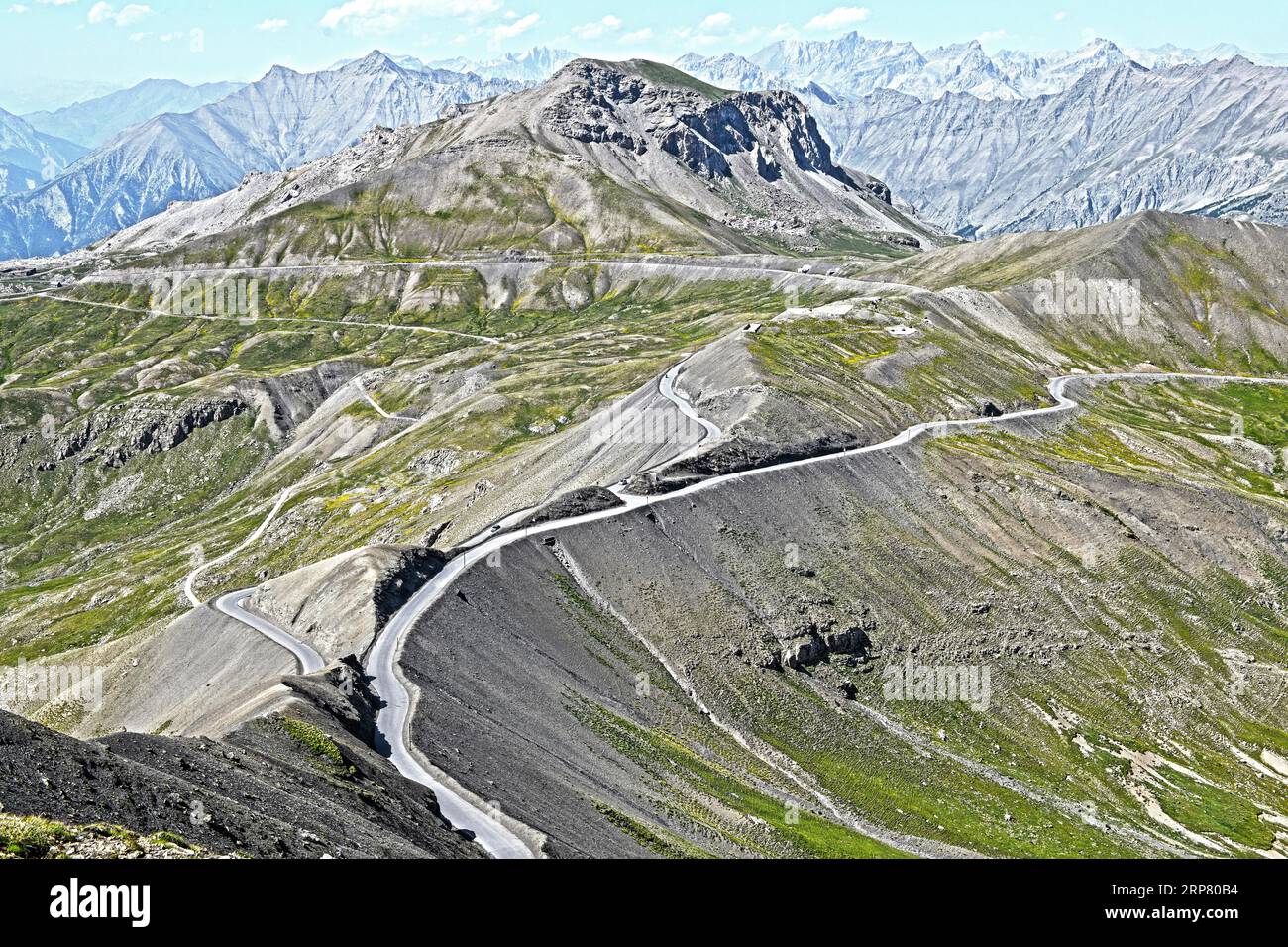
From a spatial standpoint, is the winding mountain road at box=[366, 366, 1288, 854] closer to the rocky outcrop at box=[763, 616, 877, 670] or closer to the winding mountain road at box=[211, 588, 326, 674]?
the winding mountain road at box=[211, 588, 326, 674]

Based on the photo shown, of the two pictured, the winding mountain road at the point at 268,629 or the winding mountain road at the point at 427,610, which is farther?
the winding mountain road at the point at 268,629

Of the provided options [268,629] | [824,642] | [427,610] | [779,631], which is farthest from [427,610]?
[824,642]

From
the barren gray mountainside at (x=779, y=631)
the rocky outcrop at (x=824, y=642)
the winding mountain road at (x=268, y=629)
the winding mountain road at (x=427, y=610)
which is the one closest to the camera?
the winding mountain road at (x=427, y=610)

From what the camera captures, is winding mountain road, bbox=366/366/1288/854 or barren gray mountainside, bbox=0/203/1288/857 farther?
barren gray mountainside, bbox=0/203/1288/857

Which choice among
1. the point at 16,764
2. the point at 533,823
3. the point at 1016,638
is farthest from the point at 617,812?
the point at 1016,638

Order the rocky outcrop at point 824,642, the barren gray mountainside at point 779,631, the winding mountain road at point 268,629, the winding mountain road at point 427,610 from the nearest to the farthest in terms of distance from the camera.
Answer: the winding mountain road at point 427,610 → the barren gray mountainside at point 779,631 → the winding mountain road at point 268,629 → the rocky outcrop at point 824,642

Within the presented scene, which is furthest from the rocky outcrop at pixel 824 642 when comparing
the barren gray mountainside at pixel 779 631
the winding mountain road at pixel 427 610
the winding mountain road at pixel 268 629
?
the winding mountain road at pixel 268 629

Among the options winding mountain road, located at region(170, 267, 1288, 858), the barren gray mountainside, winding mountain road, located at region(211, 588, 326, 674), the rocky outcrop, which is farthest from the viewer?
the rocky outcrop

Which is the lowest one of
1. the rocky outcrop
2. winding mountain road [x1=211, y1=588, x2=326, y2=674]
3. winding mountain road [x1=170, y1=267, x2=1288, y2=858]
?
the rocky outcrop

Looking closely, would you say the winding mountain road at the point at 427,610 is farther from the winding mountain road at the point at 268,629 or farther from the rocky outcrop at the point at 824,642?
the rocky outcrop at the point at 824,642

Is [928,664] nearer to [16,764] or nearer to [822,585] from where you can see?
[822,585]

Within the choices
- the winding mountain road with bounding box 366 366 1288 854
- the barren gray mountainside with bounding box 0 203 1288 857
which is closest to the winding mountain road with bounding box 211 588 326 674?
the barren gray mountainside with bounding box 0 203 1288 857
